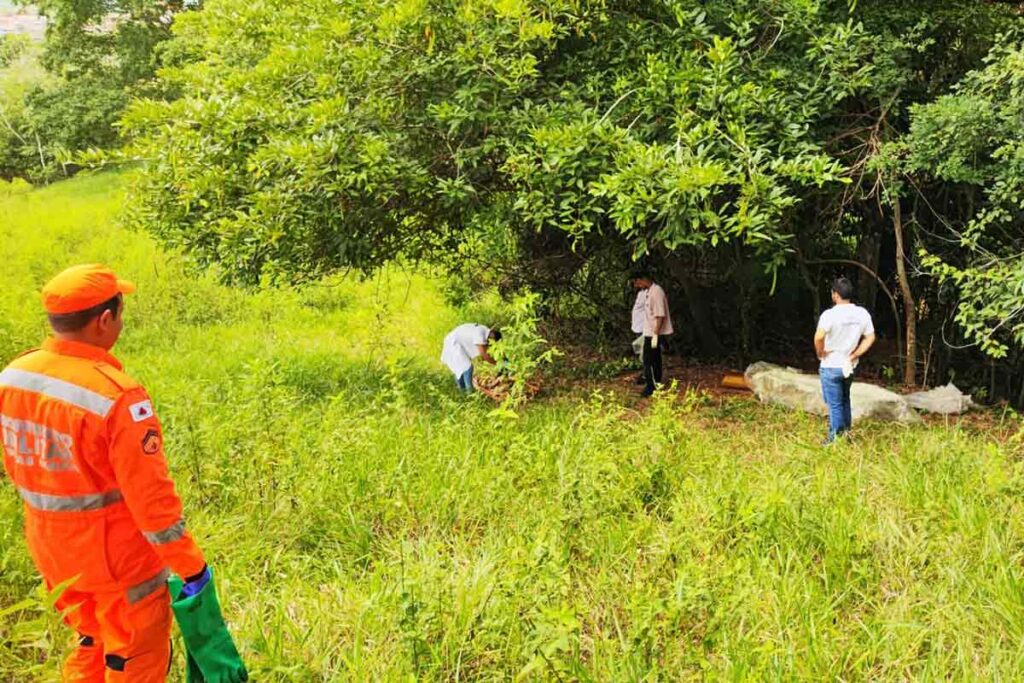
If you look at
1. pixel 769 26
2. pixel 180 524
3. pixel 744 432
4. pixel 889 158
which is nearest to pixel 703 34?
pixel 769 26

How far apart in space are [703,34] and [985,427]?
448 centimetres

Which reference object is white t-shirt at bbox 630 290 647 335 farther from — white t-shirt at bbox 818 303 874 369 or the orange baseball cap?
the orange baseball cap

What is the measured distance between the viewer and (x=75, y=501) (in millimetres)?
2277

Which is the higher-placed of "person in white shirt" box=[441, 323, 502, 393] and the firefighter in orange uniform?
the firefighter in orange uniform

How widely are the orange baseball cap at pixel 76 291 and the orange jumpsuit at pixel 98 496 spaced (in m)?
0.12

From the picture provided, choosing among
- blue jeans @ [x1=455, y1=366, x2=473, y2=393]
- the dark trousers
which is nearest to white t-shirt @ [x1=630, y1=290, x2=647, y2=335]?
the dark trousers

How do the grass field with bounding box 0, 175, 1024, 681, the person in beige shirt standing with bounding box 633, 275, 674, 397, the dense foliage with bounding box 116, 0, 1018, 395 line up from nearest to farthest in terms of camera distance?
the grass field with bounding box 0, 175, 1024, 681, the dense foliage with bounding box 116, 0, 1018, 395, the person in beige shirt standing with bounding box 633, 275, 674, 397

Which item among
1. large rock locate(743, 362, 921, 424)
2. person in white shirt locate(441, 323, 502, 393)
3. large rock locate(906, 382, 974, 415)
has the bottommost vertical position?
large rock locate(906, 382, 974, 415)

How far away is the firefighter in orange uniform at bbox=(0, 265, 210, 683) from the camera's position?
7.25 ft

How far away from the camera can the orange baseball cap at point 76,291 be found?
2238 mm

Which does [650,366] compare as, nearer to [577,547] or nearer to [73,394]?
[577,547]

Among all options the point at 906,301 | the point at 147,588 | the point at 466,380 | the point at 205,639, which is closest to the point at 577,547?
the point at 205,639

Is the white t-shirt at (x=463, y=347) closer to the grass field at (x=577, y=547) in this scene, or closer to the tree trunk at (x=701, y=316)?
the grass field at (x=577, y=547)

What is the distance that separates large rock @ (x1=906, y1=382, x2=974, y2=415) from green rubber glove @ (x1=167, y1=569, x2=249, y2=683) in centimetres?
691
